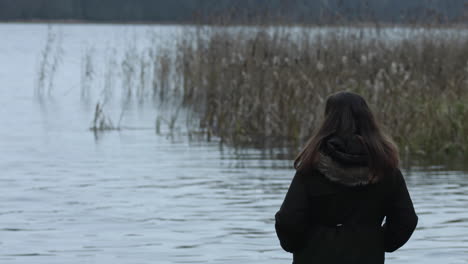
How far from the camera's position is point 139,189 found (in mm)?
12461

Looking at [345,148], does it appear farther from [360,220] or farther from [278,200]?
[278,200]

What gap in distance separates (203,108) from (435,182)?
9.32 metres

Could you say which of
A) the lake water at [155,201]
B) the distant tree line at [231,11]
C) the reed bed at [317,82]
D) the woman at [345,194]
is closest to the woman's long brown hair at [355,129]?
the woman at [345,194]

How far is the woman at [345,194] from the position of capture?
472cm

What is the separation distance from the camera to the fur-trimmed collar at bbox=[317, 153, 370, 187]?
15.4ft

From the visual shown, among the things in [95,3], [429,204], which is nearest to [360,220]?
[429,204]

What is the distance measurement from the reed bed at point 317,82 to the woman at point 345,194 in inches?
302

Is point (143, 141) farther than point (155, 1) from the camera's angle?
No

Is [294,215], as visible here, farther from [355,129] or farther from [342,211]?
[355,129]

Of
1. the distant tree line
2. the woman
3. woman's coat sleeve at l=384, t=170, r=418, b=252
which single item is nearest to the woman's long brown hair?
the woman

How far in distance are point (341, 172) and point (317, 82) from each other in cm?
1168

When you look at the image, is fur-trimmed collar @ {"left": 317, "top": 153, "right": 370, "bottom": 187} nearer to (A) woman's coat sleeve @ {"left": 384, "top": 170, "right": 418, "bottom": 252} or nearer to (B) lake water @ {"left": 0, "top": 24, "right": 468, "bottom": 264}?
(A) woman's coat sleeve @ {"left": 384, "top": 170, "right": 418, "bottom": 252}

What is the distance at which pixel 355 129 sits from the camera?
4.79m

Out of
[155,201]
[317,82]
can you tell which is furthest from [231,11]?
[155,201]
